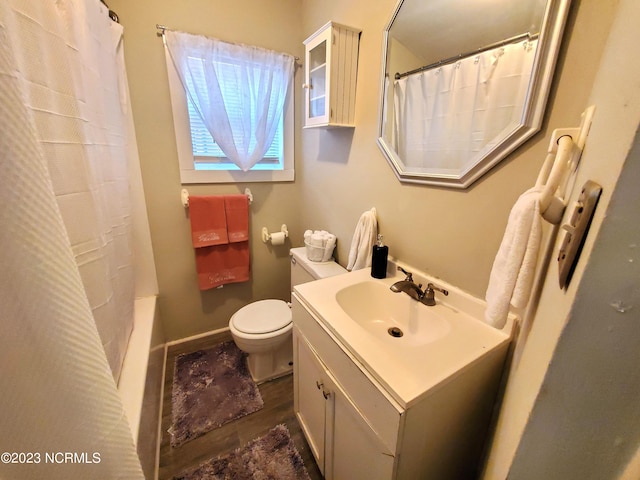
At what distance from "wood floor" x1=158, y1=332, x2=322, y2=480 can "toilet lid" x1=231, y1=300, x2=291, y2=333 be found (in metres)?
0.41

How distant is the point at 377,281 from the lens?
118 centimetres

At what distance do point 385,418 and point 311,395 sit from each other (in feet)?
1.82

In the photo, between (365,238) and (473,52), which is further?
(365,238)

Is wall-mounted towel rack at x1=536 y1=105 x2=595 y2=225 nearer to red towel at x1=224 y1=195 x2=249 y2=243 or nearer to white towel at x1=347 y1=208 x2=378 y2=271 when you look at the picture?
white towel at x1=347 y1=208 x2=378 y2=271

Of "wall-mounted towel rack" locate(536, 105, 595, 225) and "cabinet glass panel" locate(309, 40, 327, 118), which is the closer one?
"wall-mounted towel rack" locate(536, 105, 595, 225)

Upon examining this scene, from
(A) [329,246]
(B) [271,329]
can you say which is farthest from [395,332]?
(B) [271,329]

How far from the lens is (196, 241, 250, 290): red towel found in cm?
185

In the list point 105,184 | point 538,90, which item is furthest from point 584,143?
point 105,184

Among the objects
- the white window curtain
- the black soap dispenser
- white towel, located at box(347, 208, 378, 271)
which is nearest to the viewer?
the black soap dispenser

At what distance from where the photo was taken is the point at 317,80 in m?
1.43

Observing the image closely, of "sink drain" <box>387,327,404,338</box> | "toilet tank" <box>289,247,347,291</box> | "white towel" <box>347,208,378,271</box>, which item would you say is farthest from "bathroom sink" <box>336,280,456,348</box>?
"toilet tank" <box>289,247,347,291</box>

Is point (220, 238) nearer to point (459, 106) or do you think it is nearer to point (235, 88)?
point (235, 88)

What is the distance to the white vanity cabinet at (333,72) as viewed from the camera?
4.05ft

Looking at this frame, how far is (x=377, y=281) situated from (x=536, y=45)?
91 cm
